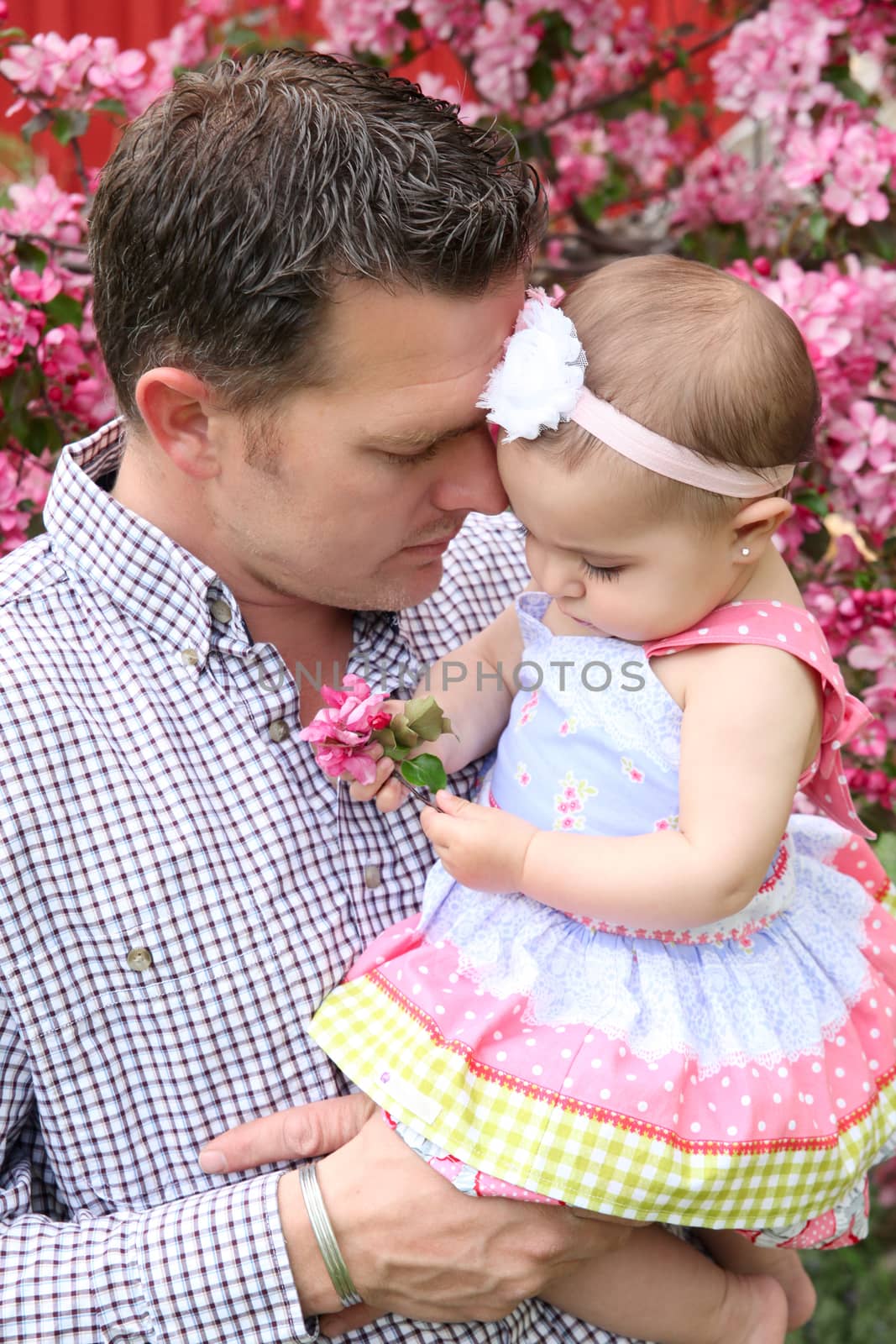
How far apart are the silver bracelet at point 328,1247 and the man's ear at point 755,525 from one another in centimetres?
89

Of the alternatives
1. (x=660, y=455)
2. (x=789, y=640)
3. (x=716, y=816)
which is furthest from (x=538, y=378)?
(x=716, y=816)

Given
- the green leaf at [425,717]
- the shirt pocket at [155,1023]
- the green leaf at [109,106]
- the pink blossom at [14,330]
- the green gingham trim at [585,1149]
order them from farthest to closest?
the green leaf at [109,106] → the pink blossom at [14,330] → the green leaf at [425,717] → the shirt pocket at [155,1023] → the green gingham trim at [585,1149]

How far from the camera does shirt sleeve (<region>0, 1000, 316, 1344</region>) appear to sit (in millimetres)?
1533

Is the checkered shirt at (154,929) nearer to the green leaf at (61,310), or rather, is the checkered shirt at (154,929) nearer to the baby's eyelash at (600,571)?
the baby's eyelash at (600,571)

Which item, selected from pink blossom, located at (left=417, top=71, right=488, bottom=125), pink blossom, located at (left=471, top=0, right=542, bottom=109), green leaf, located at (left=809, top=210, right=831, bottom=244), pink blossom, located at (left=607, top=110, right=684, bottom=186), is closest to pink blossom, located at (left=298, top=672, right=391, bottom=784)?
green leaf, located at (left=809, top=210, right=831, bottom=244)

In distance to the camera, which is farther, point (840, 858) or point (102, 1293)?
point (840, 858)

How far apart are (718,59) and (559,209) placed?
0.74 metres

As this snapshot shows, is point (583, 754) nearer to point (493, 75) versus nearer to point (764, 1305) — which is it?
point (764, 1305)

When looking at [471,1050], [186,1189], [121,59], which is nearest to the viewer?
[471,1050]

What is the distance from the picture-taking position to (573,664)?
5.56ft

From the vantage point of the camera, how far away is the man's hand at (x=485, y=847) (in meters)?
1.59

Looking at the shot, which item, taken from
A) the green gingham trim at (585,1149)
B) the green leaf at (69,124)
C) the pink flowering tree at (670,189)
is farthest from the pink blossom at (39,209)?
the green gingham trim at (585,1149)

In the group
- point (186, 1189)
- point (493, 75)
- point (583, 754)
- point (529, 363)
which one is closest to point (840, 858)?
point (583, 754)

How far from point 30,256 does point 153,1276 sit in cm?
162
